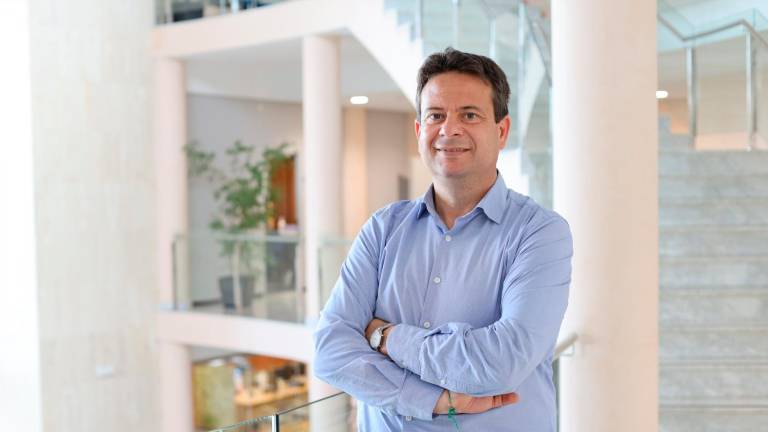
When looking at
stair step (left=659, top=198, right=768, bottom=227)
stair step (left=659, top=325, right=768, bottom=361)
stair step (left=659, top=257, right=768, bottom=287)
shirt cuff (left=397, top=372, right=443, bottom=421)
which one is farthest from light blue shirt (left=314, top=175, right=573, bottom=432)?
stair step (left=659, top=198, right=768, bottom=227)

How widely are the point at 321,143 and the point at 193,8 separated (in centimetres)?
242

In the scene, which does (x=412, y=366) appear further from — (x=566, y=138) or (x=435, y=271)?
(x=566, y=138)

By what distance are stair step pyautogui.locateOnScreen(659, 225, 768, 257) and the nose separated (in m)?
3.20

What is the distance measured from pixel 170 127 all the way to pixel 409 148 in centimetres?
620

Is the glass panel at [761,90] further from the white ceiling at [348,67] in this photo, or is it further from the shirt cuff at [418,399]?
the shirt cuff at [418,399]

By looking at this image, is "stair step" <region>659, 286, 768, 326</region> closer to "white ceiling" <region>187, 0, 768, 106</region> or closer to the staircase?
the staircase

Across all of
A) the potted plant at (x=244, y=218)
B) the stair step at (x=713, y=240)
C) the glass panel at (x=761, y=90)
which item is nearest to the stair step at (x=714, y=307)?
the stair step at (x=713, y=240)

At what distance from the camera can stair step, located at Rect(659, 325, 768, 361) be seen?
421cm

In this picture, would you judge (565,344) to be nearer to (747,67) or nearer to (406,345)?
(406,345)

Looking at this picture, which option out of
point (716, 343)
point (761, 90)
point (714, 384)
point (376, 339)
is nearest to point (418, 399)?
point (376, 339)

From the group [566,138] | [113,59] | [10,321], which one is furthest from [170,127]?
[566,138]

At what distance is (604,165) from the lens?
3.19 m

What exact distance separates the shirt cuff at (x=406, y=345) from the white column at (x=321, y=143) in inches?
237

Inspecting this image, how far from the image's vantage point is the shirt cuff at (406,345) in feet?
5.90
